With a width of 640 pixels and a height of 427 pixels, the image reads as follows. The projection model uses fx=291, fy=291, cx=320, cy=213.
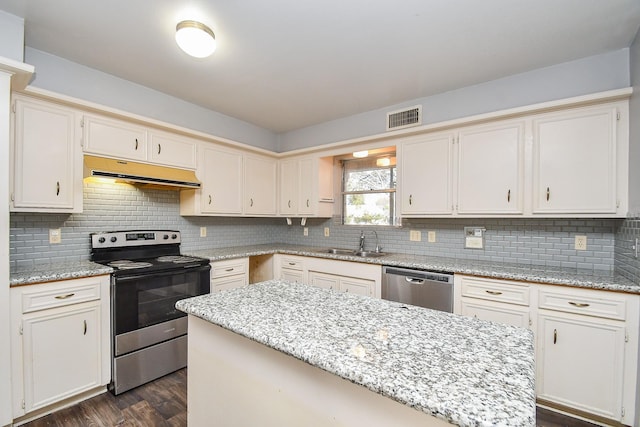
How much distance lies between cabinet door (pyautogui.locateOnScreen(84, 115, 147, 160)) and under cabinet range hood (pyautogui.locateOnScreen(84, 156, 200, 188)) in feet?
0.22

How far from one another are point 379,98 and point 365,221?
4.73 ft

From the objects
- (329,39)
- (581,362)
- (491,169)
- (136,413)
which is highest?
(329,39)

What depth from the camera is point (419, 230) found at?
3.15 metres

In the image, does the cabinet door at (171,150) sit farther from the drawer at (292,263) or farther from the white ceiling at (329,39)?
the drawer at (292,263)

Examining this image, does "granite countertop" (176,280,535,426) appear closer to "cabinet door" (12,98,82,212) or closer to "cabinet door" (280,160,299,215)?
"cabinet door" (12,98,82,212)

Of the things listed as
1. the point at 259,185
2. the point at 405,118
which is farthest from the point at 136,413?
the point at 405,118

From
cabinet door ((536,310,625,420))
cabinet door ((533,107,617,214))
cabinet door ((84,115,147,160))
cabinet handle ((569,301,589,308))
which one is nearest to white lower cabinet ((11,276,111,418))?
cabinet door ((84,115,147,160))

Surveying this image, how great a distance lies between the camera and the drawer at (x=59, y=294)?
183 cm

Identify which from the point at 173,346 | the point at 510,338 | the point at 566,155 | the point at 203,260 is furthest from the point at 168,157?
the point at 566,155

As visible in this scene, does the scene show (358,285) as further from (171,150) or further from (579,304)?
(171,150)

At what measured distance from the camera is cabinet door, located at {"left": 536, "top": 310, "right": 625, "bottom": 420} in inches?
71.7

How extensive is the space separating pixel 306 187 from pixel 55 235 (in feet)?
7.98

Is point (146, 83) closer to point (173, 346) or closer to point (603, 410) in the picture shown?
point (173, 346)

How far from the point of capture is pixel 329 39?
2021 millimetres
